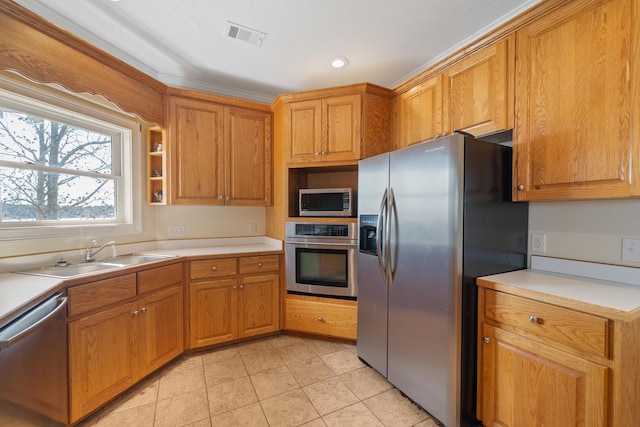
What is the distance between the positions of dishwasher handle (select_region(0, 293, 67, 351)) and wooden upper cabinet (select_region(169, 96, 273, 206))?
1.27m

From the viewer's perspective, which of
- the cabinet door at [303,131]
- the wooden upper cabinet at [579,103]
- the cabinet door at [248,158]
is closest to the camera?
the wooden upper cabinet at [579,103]

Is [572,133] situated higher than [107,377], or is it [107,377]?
[572,133]

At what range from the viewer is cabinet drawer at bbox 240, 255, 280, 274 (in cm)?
251

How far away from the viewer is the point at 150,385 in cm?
193

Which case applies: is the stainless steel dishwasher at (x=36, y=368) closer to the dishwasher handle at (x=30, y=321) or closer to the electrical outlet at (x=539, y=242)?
the dishwasher handle at (x=30, y=321)

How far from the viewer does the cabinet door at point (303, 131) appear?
8.31ft

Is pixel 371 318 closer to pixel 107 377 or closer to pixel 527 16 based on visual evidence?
pixel 107 377

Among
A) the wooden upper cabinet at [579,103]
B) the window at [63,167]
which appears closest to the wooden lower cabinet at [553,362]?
the wooden upper cabinet at [579,103]

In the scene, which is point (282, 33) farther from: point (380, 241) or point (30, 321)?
point (30, 321)

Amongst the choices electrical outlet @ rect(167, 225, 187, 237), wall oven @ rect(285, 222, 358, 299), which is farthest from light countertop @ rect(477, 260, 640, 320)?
electrical outlet @ rect(167, 225, 187, 237)

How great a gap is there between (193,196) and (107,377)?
4.81ft

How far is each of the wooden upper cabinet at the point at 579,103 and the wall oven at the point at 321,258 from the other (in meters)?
1.32

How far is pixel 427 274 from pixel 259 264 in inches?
60.9

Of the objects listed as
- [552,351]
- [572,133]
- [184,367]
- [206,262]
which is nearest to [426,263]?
[552,351]
